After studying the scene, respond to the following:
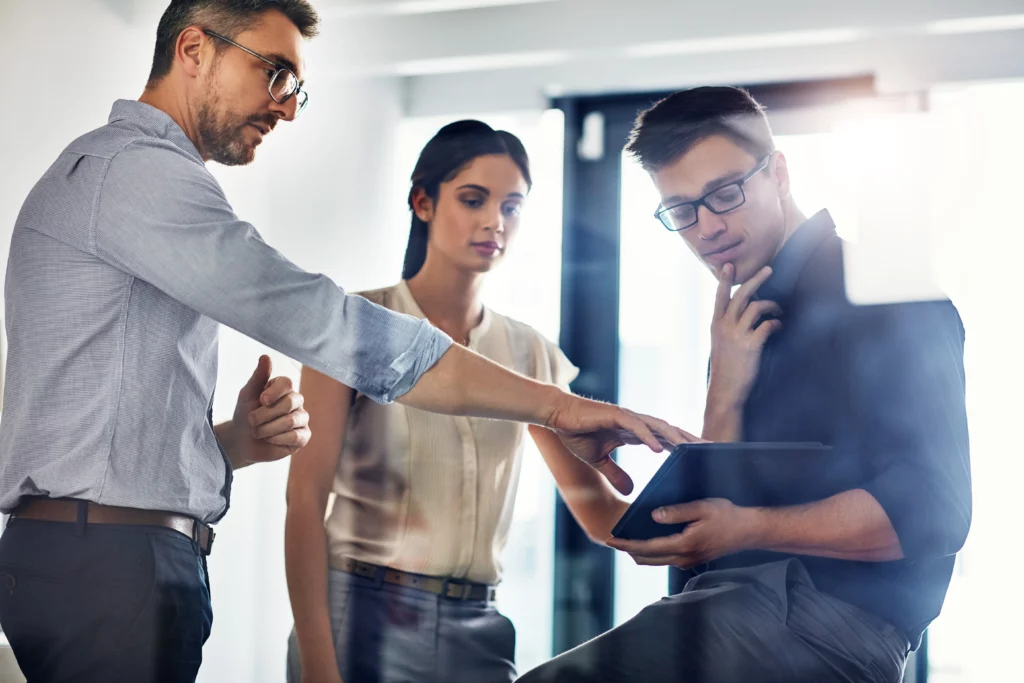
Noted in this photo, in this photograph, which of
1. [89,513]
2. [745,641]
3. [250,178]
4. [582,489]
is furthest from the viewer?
[250,178]

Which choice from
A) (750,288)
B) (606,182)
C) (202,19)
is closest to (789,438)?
(750,288)

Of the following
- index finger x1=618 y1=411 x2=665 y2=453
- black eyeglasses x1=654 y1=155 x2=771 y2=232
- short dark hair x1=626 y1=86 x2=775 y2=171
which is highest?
short dark hair x1=626 y1=86 x2=775 y2=171

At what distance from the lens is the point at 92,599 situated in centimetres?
92

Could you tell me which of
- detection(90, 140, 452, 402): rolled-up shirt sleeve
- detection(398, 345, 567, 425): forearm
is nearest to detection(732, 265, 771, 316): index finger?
detection(398, 345, 567, 425): forearm

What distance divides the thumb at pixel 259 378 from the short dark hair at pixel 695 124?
56 centimetres

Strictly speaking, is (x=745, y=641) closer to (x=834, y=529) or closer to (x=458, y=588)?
(x=834, y=529)

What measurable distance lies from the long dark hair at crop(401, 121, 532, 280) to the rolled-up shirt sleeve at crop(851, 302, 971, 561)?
1.66 ft

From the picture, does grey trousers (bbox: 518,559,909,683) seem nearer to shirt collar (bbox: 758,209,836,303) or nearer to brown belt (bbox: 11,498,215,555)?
shirt collar (bbox: 758,209,836,303)

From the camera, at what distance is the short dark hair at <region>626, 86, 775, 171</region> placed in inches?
43.0

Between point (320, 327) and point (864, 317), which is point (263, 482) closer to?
point (320, 327)

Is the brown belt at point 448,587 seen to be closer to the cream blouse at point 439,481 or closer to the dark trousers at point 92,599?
the cream blouse at point 439,481

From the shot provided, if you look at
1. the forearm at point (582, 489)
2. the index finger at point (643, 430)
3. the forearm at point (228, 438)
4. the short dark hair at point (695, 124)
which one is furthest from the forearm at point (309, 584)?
the short dark hair at point (695, 124)

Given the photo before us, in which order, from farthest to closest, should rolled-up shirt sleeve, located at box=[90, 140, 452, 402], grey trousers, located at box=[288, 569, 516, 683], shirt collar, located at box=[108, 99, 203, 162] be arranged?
grey trousers, located at box=[288, 569, 516, 683] < shirt collar, located at box=[108, 99, 203, 162] < rolled-up shirt sleeve, located at box=[90, 140, 452, 402]

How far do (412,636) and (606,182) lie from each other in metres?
0.65
